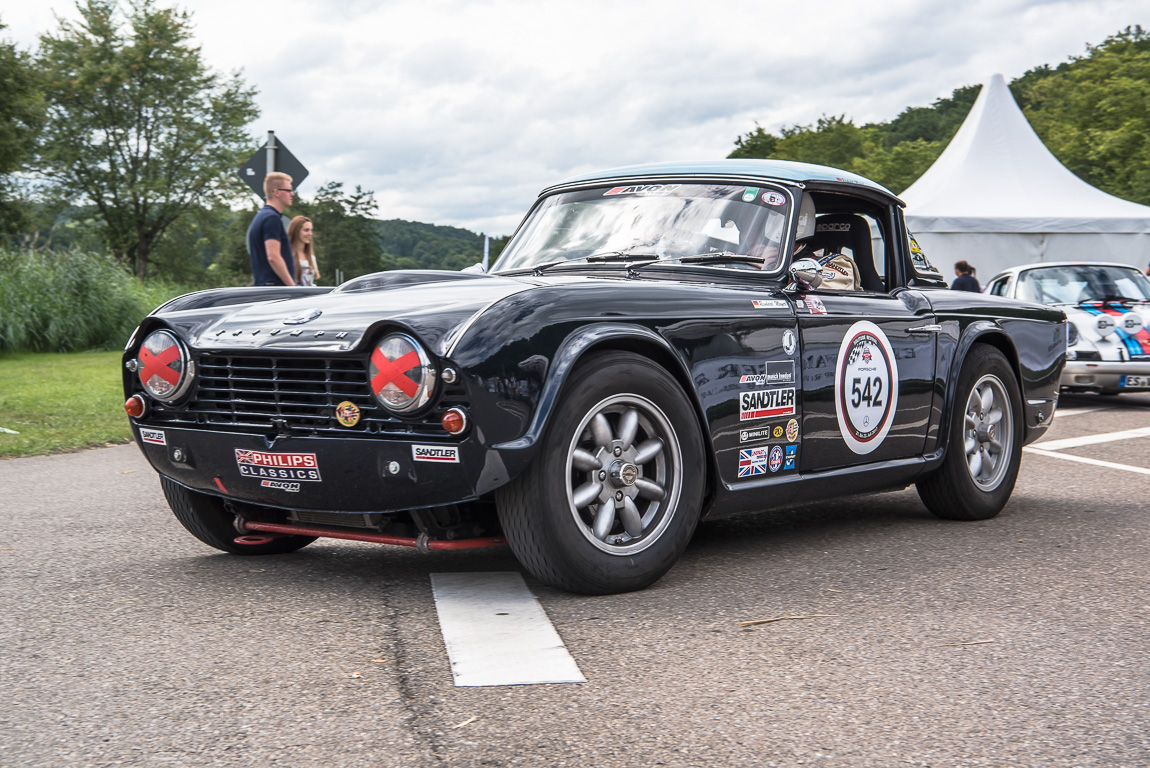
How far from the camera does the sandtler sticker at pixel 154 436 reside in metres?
4.13

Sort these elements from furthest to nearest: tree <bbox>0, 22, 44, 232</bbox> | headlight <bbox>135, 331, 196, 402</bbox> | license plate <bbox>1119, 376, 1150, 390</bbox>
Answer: tree <bbox>0, 22, 44, 232</bbox>
license plate <bbox>1119, 376, 1150, 390</bbox>
headlight <bbox>135, 331, 196, 402</bbox>

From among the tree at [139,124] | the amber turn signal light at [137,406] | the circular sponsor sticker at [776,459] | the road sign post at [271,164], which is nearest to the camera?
the amber turn signal light at [137,406]

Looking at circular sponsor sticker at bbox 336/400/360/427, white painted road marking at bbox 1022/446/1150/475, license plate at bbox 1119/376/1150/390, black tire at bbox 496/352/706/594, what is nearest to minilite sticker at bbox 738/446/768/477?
black tire at bbox 496/352/706/594

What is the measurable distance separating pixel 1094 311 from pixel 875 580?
9481mm

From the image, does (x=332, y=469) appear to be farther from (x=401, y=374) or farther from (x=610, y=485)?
(x=610, y=485)

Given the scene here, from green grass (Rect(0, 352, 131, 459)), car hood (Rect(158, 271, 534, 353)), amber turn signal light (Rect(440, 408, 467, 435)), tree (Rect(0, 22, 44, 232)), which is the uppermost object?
tree (Rect(0, 22, 44, 232))

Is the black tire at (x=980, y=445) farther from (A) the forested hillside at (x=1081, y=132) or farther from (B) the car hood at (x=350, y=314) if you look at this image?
(A) the forested hillside at (x=1081, y=132)

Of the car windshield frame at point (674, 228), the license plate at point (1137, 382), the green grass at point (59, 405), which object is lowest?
the license plate at point (1137, 382)

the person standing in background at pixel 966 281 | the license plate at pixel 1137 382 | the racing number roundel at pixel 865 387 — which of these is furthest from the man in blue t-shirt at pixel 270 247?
the person standing in background at pixel 966 281

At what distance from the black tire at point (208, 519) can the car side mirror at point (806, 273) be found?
216cm

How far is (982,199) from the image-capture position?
22672 millimetres

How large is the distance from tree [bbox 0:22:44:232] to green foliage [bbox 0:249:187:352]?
4.99m

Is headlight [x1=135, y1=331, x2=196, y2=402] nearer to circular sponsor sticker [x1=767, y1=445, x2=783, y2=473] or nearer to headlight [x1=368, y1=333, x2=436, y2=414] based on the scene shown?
headlight [x1=368, y1=333, x2=436, y2=414]

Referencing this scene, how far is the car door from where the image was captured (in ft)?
15.0
